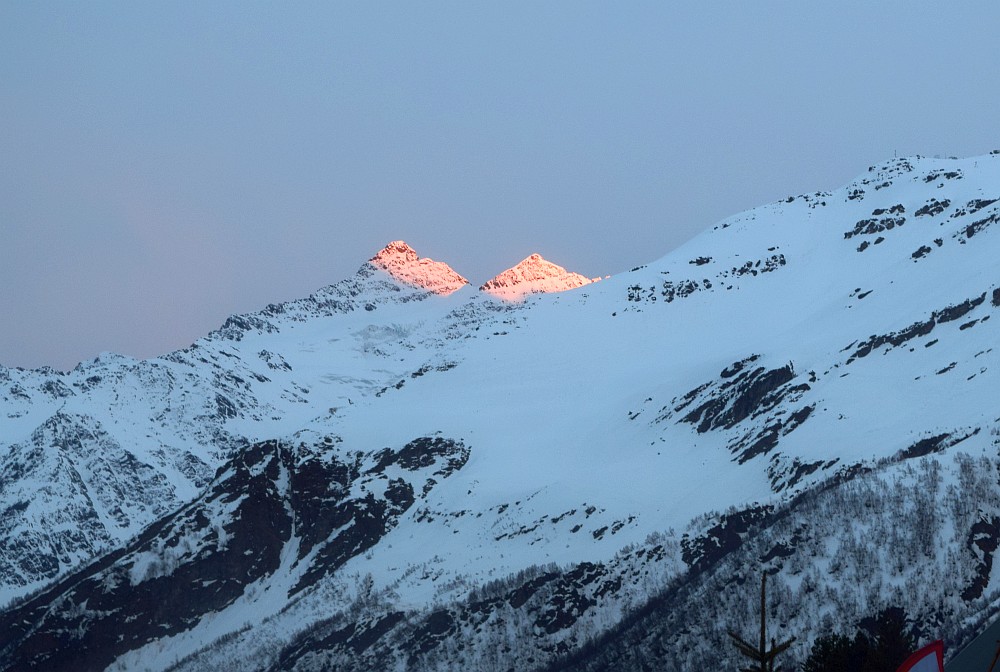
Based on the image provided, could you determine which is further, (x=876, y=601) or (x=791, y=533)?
(x=791, y=533)

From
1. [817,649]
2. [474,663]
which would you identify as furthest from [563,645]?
[817,649]

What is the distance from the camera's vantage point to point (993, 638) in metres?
69.9

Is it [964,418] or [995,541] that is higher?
[964,418]

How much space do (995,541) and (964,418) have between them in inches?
1351

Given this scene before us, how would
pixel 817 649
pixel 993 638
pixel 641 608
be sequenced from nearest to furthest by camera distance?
pixel 993 638
pixel 817 649
pixel 641 608

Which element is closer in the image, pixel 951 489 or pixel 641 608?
pixel 951 489

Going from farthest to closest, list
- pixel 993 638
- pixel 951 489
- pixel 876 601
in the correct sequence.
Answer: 1. pixel 951 489
2. pixel 876 601
3. pixel 993 638

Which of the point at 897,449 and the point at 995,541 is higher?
the point at 897,449

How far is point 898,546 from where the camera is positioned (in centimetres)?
16988

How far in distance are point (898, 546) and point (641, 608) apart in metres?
37.8

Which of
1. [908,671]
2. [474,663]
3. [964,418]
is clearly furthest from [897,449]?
[908,671]

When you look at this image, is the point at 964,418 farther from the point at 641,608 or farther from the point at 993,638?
the point at 993,638

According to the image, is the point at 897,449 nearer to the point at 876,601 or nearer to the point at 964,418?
the point at 964,418

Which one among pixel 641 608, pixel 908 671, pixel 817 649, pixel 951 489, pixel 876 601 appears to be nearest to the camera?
pixel 908 671
